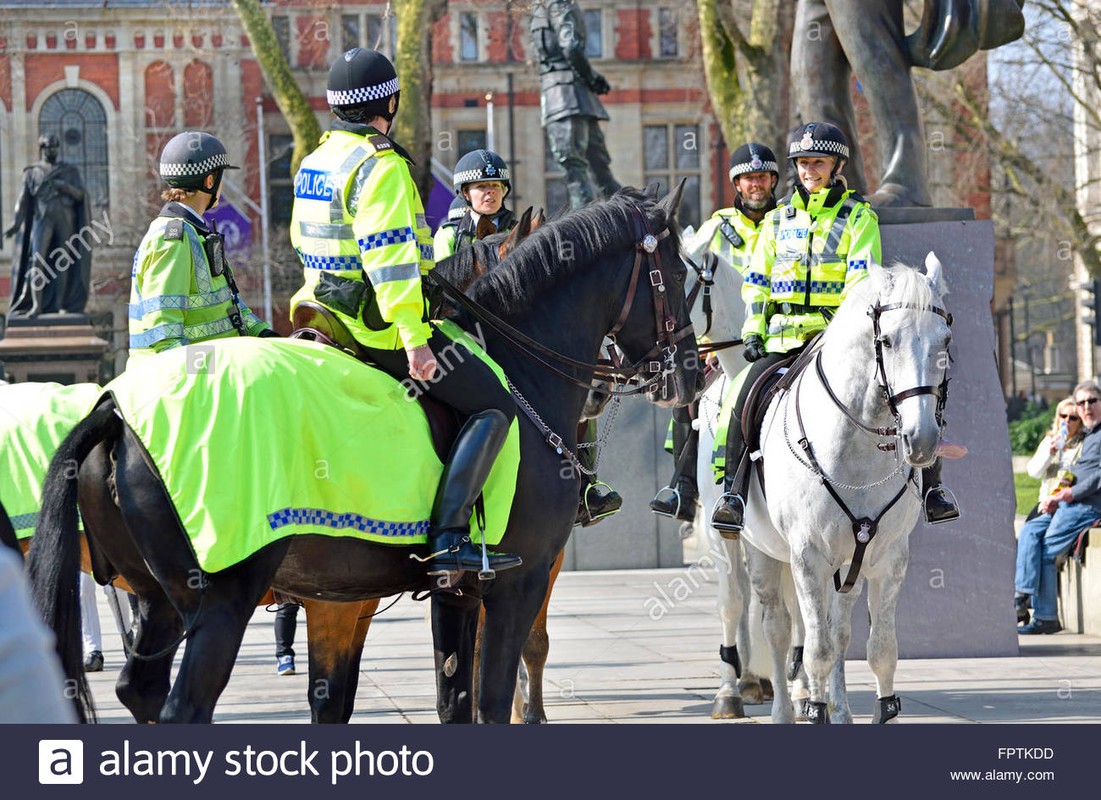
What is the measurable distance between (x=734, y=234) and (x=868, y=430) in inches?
Result: 95.9

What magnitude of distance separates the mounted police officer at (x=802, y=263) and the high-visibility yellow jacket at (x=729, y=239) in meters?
0.82

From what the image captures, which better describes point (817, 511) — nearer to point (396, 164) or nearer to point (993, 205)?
point (396, 164)

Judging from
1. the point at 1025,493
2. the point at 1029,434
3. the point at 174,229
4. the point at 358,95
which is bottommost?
the point at 1025,493

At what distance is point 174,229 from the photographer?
6578mm

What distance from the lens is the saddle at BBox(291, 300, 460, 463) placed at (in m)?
5.99

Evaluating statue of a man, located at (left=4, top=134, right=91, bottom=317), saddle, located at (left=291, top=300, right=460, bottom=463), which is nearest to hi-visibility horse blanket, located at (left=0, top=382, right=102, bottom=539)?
saddle, located at (left=291, top=300, right=460, bottom=463)

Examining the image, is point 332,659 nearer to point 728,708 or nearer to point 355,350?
point 355,350

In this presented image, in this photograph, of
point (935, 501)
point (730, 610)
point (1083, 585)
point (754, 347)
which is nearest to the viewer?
point (935, 501)

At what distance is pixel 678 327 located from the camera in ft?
22.6

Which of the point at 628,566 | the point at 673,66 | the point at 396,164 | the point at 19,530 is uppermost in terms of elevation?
the point at 673,66

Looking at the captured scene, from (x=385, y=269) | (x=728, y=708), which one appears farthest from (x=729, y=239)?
(x=385, y=269)

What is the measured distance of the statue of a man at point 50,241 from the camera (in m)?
24.2

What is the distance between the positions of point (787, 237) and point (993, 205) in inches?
1353

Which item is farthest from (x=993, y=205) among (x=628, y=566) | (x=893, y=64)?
(x=893, y=64)
